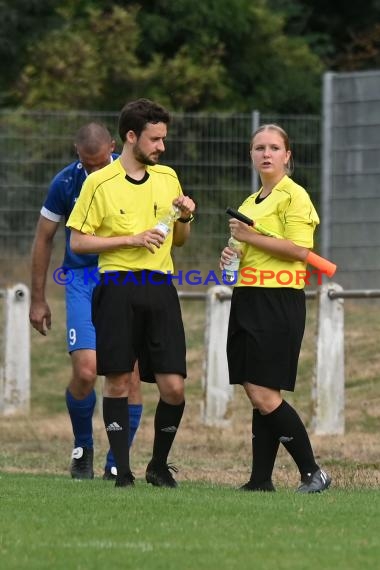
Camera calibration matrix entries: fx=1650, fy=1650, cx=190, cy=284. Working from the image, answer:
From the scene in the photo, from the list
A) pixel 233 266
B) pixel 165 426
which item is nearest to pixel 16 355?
pixel 165 426

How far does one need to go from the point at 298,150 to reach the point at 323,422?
7.07 m

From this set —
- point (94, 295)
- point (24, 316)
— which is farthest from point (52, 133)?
point (94, 295)

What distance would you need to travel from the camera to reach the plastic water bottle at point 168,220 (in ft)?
28.7

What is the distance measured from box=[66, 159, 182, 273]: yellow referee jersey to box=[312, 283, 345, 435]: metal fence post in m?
4.77

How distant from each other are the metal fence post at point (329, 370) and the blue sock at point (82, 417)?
3.39 m

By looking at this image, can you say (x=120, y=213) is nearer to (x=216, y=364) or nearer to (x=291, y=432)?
(x=291, y=432)

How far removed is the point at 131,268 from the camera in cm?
886

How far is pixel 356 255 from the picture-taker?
63.4 ft

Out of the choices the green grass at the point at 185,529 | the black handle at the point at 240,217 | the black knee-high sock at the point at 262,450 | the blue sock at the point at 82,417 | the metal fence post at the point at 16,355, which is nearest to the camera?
the green grass at the point at 185,529

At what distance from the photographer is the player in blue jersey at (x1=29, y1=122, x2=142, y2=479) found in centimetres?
1024

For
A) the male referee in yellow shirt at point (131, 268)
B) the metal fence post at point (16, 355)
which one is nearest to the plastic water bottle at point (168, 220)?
the male referee in yellow shirt at point (131, 268)

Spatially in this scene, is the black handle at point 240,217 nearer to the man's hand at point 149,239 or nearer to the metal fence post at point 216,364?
the man's hand at point 149,239

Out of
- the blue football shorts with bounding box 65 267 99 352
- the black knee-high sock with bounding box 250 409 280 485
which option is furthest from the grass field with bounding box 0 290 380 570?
the blue football shorts with bounding box 65 267 99 352

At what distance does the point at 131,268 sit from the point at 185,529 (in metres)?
2.01
